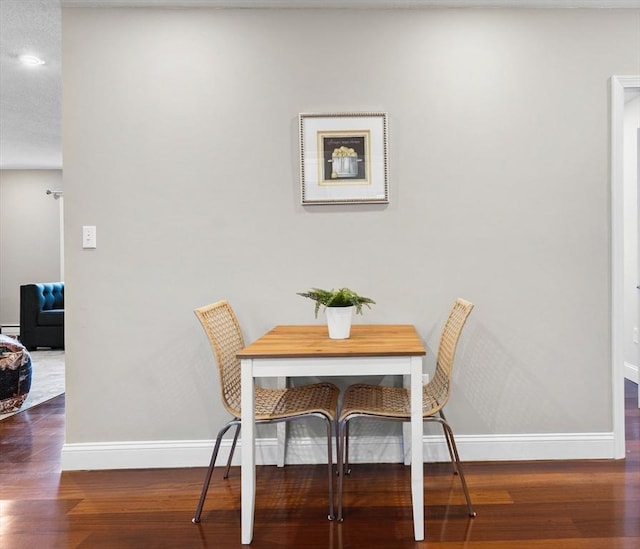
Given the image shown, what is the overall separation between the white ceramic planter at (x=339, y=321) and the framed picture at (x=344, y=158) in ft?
2.22

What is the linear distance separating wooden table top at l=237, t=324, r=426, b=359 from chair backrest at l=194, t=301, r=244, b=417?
165 mm

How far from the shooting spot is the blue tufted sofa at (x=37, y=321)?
548 cm

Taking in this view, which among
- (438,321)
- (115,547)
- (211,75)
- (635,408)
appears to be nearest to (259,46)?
(211,75)

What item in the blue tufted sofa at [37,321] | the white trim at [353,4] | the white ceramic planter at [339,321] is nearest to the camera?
the white ceramic planter at [339,321]

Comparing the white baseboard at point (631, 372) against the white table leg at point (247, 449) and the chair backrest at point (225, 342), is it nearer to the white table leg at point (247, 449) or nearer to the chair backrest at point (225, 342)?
the chair backrest at point (225, 342)

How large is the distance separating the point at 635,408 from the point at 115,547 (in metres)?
3.19

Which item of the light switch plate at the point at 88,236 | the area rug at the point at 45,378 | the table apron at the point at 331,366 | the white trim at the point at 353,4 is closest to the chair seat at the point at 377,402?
the table apron at the point at 331,366

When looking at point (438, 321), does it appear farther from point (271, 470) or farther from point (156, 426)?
point (156, 426)

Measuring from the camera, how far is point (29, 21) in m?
2.65

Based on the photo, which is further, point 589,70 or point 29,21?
point 29,21

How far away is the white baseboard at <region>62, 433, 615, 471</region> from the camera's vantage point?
241cm

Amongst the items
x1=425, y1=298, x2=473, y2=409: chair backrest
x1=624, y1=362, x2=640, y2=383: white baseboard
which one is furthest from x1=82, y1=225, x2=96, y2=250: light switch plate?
x1=624, y1=362, x2=640, y2=383: white baseboard

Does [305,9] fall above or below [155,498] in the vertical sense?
above

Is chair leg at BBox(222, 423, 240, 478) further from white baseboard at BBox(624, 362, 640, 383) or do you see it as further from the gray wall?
the gray wall
